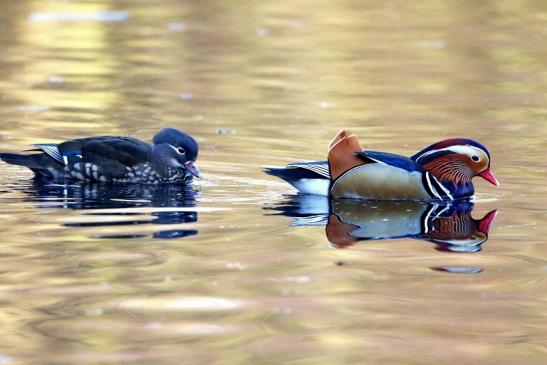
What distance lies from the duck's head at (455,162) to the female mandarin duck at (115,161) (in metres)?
1.92

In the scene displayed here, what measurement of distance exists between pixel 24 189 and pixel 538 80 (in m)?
9.47

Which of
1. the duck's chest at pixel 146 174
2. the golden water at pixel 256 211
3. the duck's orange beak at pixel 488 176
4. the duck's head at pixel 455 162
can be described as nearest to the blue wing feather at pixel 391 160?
the duck's head at pixel 455 162

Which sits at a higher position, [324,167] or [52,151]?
[52,151]

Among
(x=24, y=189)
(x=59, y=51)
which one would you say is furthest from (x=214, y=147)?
(x=59, y=51)

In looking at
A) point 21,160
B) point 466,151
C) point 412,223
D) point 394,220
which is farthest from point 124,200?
point 466,151

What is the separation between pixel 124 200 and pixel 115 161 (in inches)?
32.2

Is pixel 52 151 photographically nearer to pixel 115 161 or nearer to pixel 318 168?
pixel 115 161

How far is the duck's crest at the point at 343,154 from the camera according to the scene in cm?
1151

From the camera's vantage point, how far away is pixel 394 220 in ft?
35.2

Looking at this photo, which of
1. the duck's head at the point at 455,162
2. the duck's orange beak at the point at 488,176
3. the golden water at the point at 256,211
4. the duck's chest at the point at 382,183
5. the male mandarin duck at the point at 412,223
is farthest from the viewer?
the duck's orange beak at the point at 488,176

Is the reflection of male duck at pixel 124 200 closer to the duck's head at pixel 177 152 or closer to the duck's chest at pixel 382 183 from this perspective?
the duck's head at pixel 177 152

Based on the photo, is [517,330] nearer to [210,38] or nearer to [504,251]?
[504,251]

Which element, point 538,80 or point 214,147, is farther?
point 538,80

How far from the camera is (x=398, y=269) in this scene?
887 cm
